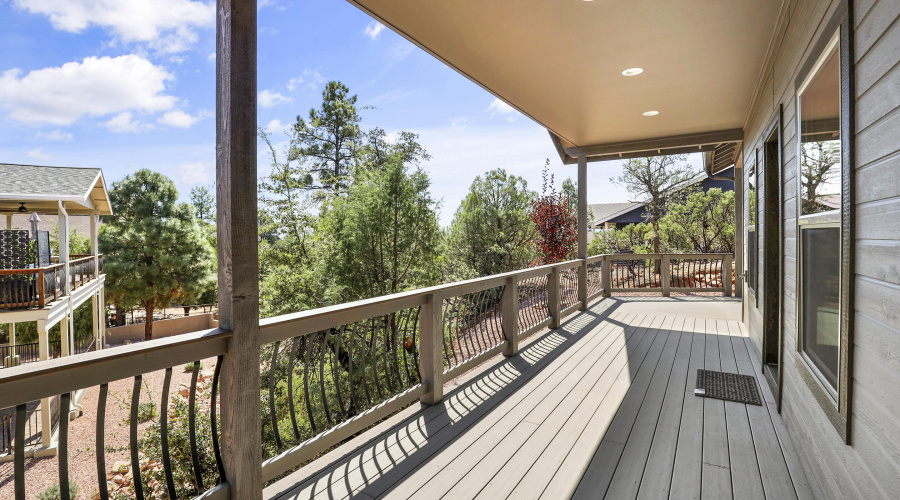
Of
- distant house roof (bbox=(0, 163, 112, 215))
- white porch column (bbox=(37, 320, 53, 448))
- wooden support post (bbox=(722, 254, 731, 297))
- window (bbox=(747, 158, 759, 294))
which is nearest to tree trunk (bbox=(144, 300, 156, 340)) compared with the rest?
distant house roof (bbox=(0, 163, 112, 215))

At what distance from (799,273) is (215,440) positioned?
3043 millimetres

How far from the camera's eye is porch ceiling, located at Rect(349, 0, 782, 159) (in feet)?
8.66

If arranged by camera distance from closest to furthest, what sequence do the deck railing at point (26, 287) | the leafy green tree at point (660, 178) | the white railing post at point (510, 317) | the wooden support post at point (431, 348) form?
the wooden support post at point (431, 348) → the white railing post at point (510, 317) → the deck railing at point (26, 287) → the leafy green tree at point (660, 178)

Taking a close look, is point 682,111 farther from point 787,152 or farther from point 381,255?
point 381,255

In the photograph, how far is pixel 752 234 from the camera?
15.5 ft

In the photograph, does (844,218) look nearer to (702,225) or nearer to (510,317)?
(510,317)

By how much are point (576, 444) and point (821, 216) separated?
1.72 meters

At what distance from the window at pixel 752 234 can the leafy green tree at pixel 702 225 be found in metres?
7.49

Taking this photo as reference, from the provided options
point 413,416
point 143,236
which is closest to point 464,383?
point 413,416

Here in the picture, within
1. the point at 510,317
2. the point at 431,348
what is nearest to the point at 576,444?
the point at 431,348

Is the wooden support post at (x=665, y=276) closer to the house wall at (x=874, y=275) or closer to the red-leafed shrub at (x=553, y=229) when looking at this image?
the red-leafed shrub at (x=553, y=229)

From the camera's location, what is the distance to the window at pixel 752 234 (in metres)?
4.45

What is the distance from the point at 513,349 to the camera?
442 cm

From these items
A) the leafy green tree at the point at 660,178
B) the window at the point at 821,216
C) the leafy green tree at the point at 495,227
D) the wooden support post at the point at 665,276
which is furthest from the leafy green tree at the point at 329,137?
the window at the point at 821,216
